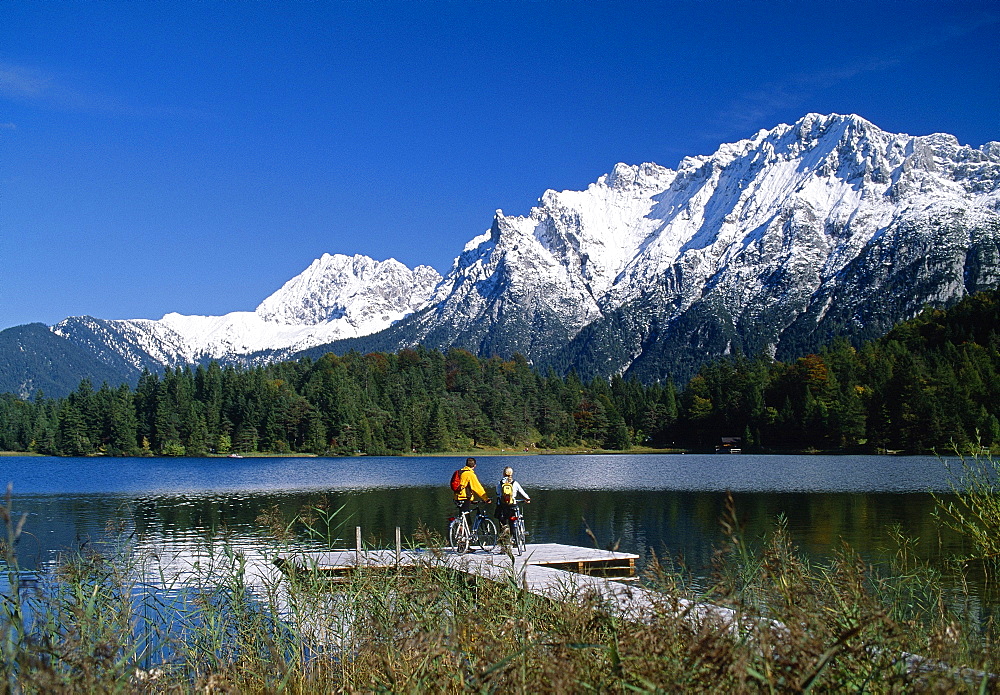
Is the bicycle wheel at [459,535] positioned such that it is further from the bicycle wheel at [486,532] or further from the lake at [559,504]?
the lake at [559,504]

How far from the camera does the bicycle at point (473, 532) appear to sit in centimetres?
1682

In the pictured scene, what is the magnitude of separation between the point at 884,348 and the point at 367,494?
322ft

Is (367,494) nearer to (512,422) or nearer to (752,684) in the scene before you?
(752,684)

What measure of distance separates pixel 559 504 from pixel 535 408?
105161 mm

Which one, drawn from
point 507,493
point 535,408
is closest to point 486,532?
point 507,493

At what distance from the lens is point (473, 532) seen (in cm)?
1689

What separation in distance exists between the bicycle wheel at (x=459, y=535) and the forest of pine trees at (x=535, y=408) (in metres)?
82.6

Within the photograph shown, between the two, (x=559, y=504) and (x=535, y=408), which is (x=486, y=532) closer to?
(x=559, y=504)

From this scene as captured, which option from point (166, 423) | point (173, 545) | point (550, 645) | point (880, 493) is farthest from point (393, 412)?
point (550, 645)

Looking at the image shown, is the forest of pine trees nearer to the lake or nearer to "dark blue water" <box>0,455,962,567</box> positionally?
the lake

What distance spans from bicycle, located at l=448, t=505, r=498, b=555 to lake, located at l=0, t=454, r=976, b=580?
9.15 ft

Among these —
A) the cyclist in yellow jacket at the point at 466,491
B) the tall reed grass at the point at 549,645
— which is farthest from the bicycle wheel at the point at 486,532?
the tall reed grass at the point at 549,645

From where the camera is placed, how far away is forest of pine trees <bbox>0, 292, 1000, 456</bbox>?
97.2 m

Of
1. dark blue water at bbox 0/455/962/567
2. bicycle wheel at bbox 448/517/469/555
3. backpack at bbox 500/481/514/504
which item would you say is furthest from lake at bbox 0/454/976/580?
backpack at bbox 500/481/514/504
